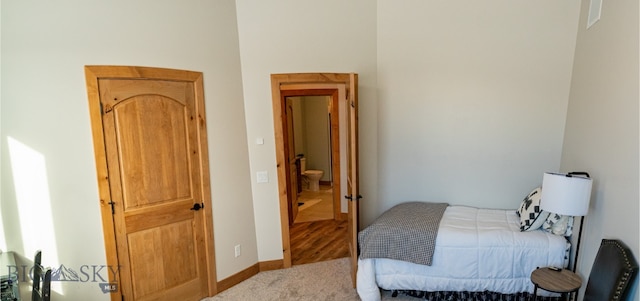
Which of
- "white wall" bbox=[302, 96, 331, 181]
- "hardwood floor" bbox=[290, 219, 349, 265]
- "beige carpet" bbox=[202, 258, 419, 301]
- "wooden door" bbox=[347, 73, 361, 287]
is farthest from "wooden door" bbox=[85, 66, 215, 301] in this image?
"white wall" bbox=[302, 96, 331, 181]

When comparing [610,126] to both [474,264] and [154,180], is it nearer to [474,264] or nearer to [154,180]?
[474,264]

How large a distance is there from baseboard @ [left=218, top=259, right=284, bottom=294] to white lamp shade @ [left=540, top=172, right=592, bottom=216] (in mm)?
2687

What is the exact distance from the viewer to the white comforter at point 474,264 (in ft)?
8.12

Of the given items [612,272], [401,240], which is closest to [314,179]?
[401,240]

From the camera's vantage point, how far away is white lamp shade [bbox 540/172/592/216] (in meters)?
1.98

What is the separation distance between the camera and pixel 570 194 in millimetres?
1995

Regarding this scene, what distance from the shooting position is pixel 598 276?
1.84 metres

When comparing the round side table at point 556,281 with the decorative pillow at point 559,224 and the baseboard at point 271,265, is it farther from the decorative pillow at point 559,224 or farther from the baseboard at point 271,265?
the baseboard at point 271,265

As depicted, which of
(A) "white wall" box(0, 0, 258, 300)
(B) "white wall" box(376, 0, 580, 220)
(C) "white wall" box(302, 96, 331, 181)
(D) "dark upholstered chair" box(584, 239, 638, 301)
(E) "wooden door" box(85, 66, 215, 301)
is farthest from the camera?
(C) "white wall" box(302, 96, 331, 181)

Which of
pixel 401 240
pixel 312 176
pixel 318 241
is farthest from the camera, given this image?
pixel 312 176

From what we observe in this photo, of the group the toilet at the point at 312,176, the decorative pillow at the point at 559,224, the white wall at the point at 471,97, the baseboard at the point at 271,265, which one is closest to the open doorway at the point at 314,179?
the toilet at the point at 312,176

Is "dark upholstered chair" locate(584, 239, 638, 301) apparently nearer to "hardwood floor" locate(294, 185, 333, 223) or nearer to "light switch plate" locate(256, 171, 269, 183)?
"light switch plate" locate(256, 171, 269, 183)

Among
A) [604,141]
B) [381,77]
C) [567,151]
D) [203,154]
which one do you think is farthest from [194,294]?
[567,151]

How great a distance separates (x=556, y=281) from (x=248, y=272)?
2.77m
